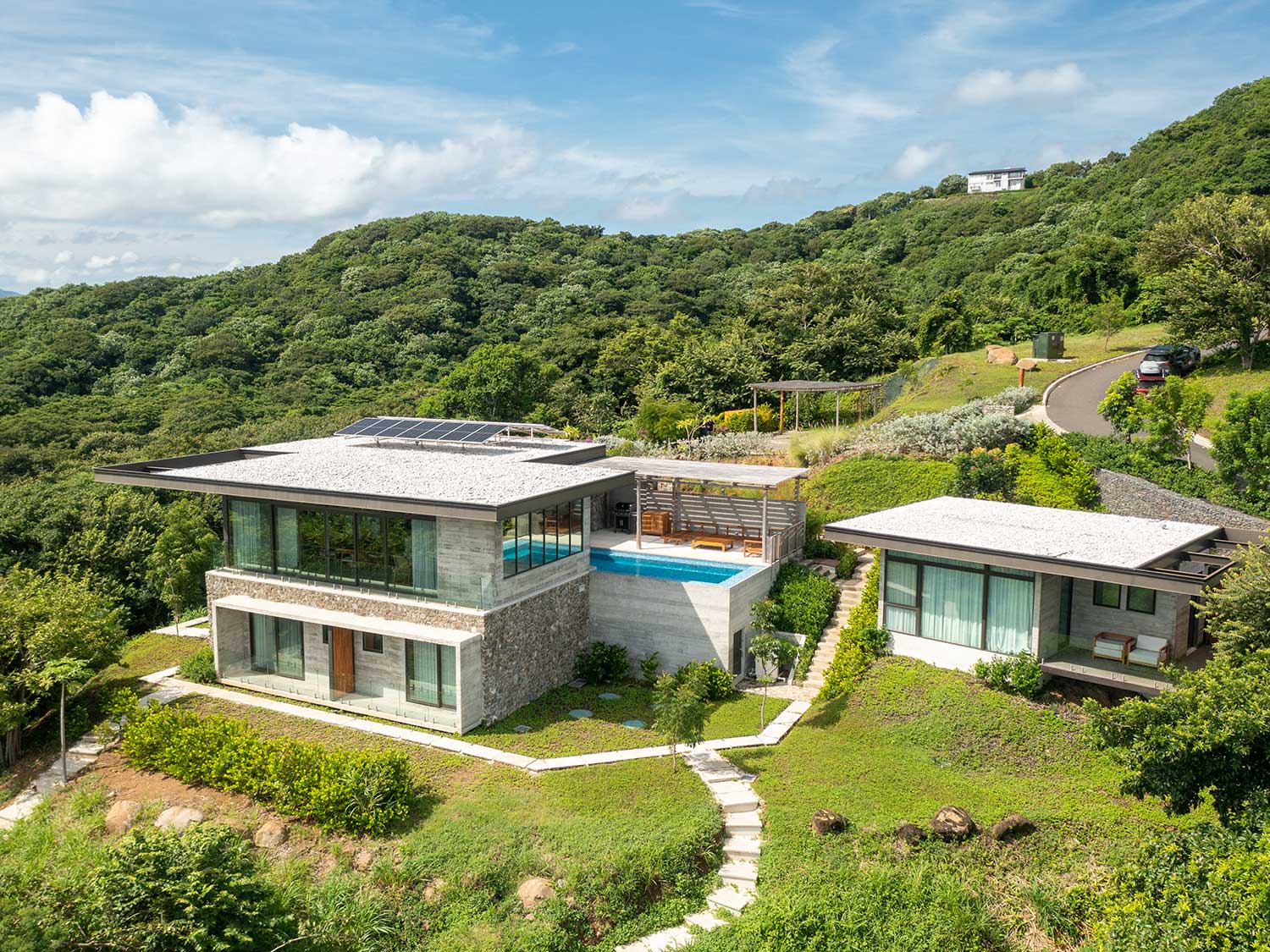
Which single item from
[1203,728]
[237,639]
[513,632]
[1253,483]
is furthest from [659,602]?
[1253,483]

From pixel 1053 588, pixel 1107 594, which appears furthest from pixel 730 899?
pixel 1107 594

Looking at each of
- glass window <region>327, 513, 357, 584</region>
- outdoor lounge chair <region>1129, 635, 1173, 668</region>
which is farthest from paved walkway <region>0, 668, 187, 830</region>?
outdoor lounge chair <region>1129, 635, 1173, 668</region>

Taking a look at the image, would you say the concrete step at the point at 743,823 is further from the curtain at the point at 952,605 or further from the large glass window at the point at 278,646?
the large glass window at the point at 278,646

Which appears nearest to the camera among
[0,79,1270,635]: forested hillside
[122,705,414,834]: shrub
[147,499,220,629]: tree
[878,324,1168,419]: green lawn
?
[122,705,414,834]: shrub

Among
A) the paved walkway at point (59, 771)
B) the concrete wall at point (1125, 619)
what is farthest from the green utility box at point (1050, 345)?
the paved walkway at point (59, 771)

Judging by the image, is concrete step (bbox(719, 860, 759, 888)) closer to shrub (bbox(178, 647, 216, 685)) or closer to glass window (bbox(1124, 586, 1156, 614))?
glass window (bbox(1124, 586, 1156, 614))

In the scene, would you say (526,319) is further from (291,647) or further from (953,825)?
(953,825)
